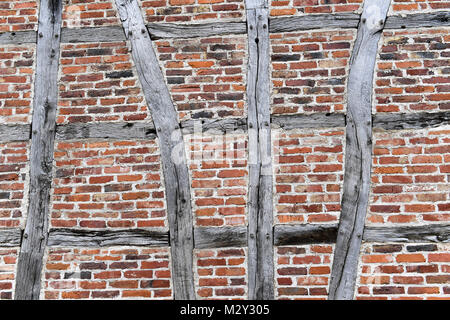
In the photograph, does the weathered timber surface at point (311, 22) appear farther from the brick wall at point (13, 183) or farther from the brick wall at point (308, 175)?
the brick wall at point (13, 183)

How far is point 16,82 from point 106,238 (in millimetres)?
1334

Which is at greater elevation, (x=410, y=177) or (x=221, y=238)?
(x=410, y=177)

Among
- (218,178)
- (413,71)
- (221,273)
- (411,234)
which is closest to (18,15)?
(218,178)

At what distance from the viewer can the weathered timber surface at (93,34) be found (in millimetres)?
3096

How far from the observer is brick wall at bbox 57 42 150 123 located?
9.87ft

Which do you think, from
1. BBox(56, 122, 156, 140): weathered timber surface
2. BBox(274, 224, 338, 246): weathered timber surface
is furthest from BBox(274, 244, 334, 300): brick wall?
BBox(56, 122, 156, 140): weathered timber surface

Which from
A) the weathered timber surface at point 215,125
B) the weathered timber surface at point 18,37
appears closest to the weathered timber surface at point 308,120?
the weathered timber surface at point 215,125

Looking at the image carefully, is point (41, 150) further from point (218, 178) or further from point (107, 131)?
point (218, 178)

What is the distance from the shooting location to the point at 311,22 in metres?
3.03

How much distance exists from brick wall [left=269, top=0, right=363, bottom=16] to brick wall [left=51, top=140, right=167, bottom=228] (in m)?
1.33

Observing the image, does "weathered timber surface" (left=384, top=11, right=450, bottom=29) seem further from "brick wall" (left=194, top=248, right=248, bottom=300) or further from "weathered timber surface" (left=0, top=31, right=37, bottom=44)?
"weathered timber surface" (left=0, top=31, right=37, bottom=44)

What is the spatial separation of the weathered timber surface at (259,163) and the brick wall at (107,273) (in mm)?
603

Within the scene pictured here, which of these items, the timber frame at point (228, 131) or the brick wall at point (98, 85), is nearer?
the timber frame at point (228, 131)
